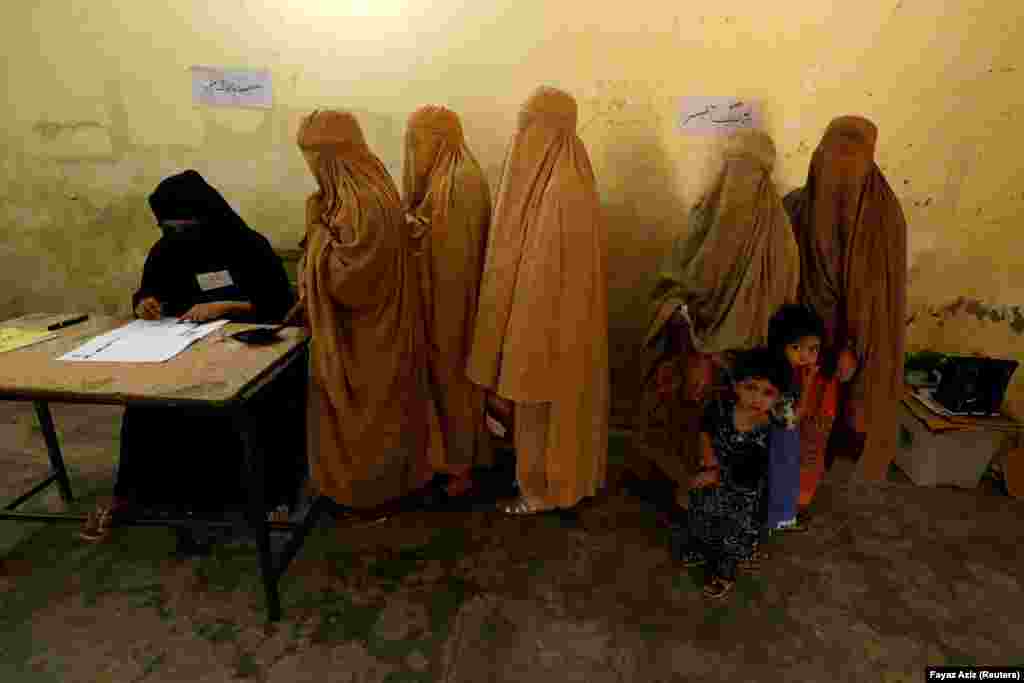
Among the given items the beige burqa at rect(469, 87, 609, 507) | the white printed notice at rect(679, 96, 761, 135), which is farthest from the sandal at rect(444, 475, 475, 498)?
the white printed notice at rect(679, 96, 761, 135)

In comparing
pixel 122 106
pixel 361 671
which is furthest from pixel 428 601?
pixel 122 106

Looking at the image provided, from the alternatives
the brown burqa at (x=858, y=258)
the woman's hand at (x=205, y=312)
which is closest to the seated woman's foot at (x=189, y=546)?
the woman's hand at (x=205, y=312)

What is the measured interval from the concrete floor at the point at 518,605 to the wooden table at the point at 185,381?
20 centimetres

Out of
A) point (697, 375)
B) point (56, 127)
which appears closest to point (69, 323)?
point (56, 127)

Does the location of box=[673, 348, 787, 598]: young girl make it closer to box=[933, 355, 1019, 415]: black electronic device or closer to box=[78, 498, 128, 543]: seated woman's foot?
box=[933, 355, 1019, 415]: black electronic device

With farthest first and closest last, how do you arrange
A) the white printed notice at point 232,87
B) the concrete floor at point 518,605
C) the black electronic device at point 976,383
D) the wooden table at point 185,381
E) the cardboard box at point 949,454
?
the white printed notice at point 232,87, the cardboard box at point 949,454, the black electronic device at point 976,383, the concrete floor at point 518,605, the wooden table at point 185,381

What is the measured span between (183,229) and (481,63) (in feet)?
5.02

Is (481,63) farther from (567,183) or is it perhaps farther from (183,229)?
(183,229)

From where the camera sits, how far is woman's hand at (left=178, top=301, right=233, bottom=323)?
7.18ft

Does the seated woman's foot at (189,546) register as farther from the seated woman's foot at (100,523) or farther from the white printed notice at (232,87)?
the white printed notice at (232,87)

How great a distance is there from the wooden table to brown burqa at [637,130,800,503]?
1.51m

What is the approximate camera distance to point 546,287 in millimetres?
2020

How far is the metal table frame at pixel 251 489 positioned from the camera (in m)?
1.54

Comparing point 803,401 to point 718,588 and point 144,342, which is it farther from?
point 144,342
